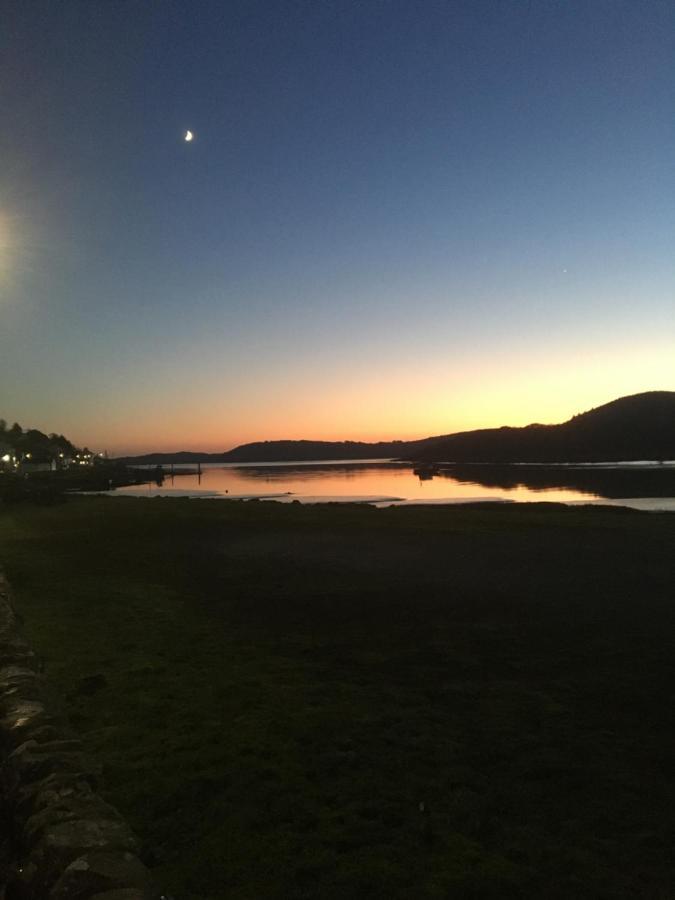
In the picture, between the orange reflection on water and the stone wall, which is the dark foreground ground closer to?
the stone wall

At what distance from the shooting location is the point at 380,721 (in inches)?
231

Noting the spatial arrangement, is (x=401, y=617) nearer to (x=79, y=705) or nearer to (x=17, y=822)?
(x=79, y=705)

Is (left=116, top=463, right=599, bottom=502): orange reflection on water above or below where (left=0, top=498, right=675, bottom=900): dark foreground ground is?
below

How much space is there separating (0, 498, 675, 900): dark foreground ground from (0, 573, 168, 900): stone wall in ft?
1.76

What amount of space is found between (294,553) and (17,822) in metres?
13.5

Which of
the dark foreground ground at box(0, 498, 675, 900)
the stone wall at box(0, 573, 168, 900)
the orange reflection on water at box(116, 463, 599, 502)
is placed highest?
the stone wall at box(0, 573, 168, 900)

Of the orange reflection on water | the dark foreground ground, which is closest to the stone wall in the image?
the dark foreground ground

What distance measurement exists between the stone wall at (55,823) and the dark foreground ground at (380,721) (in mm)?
538

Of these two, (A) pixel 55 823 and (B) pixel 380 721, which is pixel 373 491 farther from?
(A) pixel 55 823

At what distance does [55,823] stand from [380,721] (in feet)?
10.3

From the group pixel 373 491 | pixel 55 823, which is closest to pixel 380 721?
pixel 55 823

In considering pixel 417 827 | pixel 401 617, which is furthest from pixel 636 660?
pixel 417 827

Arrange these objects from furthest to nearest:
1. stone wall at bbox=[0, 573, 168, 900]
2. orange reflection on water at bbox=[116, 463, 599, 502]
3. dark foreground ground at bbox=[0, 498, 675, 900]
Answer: orange reflection on water at bbox=[116, 463, 599, 502] < dark foreground ground at bbox=[0, 498, 675, 900] < stone wall at bbox=[0, 573, 168, 900]

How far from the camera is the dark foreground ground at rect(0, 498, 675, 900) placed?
12.3 ft
